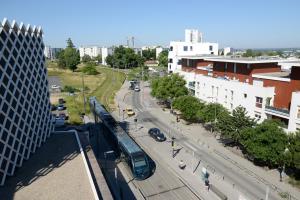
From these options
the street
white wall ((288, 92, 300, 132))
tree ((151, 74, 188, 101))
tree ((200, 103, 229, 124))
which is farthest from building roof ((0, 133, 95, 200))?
tree ((151, 74, 188, 101))

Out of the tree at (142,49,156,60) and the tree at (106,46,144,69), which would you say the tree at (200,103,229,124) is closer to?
the tree at (106,46,144,69)

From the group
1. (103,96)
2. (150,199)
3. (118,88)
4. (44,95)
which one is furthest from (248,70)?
(118,88)

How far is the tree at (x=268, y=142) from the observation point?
28391 mm

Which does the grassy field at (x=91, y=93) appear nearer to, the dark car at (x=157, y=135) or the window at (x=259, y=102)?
the dark car at (x=157, y=135)

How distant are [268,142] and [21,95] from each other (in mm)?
25476

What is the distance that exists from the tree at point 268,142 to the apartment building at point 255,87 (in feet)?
11.6

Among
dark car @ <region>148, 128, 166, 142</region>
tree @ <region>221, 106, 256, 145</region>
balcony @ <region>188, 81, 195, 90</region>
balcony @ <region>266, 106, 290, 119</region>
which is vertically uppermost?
balcony @ <region>188, 81, 195, 90</region>

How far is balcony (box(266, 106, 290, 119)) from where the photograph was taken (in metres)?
32.6

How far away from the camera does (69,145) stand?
100 ft

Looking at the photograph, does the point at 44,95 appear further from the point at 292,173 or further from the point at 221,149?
the point at 292,173

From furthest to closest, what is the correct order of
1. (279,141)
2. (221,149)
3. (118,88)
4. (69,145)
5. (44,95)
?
(118,88) < (221,149) < (44,95) < (69,145) < (279,141)

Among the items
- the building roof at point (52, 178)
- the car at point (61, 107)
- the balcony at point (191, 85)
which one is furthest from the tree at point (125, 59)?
the building roof at point (52, 178)

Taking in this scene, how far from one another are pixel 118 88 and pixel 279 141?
222 ft

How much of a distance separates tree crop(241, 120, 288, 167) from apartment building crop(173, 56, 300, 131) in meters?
3.53
